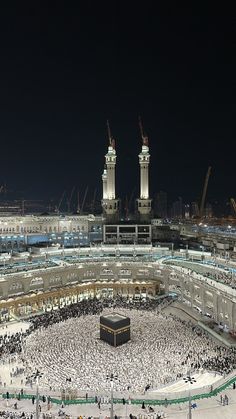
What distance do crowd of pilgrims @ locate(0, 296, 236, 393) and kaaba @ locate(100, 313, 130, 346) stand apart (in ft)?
1.59

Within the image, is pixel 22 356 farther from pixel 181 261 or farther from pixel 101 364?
pixel 181 261

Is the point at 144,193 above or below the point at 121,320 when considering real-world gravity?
above

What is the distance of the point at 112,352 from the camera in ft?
88.1

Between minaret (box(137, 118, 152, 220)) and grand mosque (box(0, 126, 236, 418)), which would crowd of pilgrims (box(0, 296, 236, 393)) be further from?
minaret (box(137, 118, 152, 220))

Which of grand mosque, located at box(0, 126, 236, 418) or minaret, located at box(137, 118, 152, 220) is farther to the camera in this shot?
minaret, located at box(137, 118, 152, 220)

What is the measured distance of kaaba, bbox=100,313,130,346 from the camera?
91.8 ft

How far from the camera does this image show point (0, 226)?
237ft

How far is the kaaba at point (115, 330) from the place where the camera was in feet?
91.8

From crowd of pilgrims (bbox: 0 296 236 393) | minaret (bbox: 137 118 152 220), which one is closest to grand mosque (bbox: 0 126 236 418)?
crowd of pilgrims (bbox: 0 296 236 393)

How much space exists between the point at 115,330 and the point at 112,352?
165 centimetres

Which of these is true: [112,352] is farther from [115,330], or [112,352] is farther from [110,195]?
[110,195]

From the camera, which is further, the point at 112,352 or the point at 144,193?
the point at 144,193

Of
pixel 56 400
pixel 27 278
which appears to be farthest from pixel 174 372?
pixel 27 278

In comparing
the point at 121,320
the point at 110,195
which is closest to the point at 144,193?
the point at 110,195
